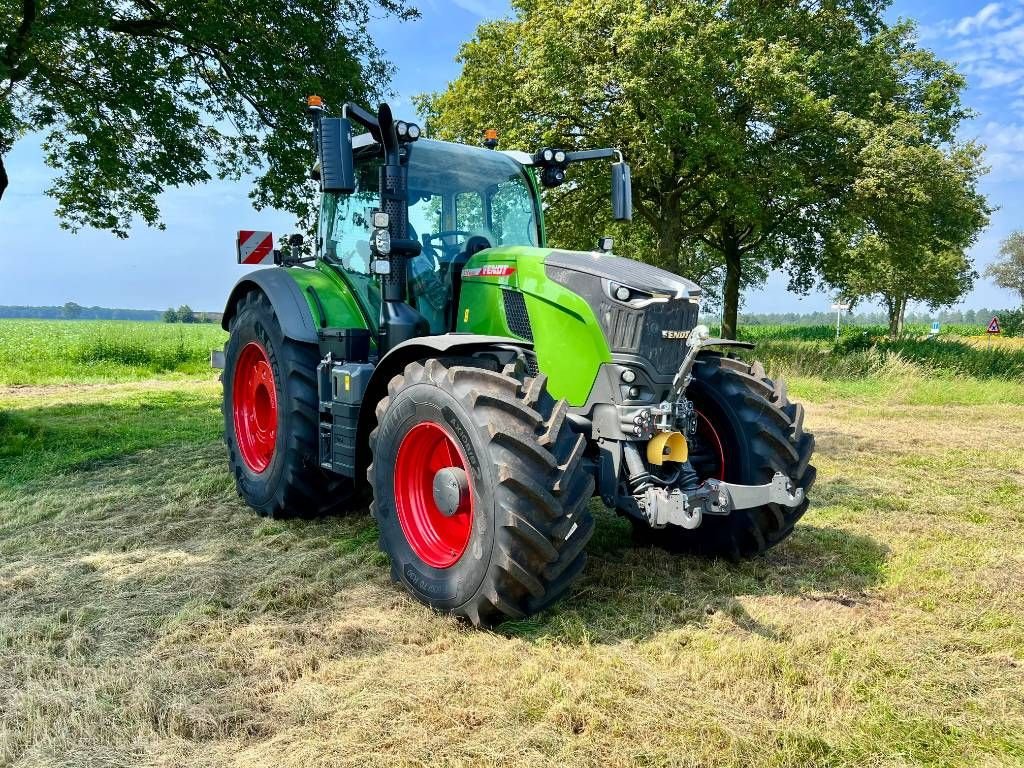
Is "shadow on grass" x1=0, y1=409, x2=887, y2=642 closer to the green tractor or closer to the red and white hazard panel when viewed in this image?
the green tractor

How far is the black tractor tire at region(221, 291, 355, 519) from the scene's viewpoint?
4742 mm

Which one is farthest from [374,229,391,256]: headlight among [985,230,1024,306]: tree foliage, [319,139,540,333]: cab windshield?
[985,230,1024,306]: tree foliage

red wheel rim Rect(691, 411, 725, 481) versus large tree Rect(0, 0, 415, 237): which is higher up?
large tree Rect(0, 0, 415, 237)

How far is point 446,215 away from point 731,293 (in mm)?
18084

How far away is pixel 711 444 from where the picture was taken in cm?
420

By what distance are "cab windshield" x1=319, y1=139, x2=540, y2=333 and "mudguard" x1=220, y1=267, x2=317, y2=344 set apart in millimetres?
374

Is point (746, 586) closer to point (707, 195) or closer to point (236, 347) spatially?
point (236, 347)

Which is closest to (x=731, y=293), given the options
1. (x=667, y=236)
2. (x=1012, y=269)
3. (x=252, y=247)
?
(x=667, y=236)

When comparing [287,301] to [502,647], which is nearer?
[502,647]

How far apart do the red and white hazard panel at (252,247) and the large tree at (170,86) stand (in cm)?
71

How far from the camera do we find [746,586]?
12.7ft

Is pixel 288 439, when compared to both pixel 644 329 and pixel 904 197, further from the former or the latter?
pixel 904 197

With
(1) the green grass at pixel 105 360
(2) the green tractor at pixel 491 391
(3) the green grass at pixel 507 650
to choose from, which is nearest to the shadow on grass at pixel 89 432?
(3) the green grass at pixel 507 650

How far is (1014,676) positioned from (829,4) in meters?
18.9
